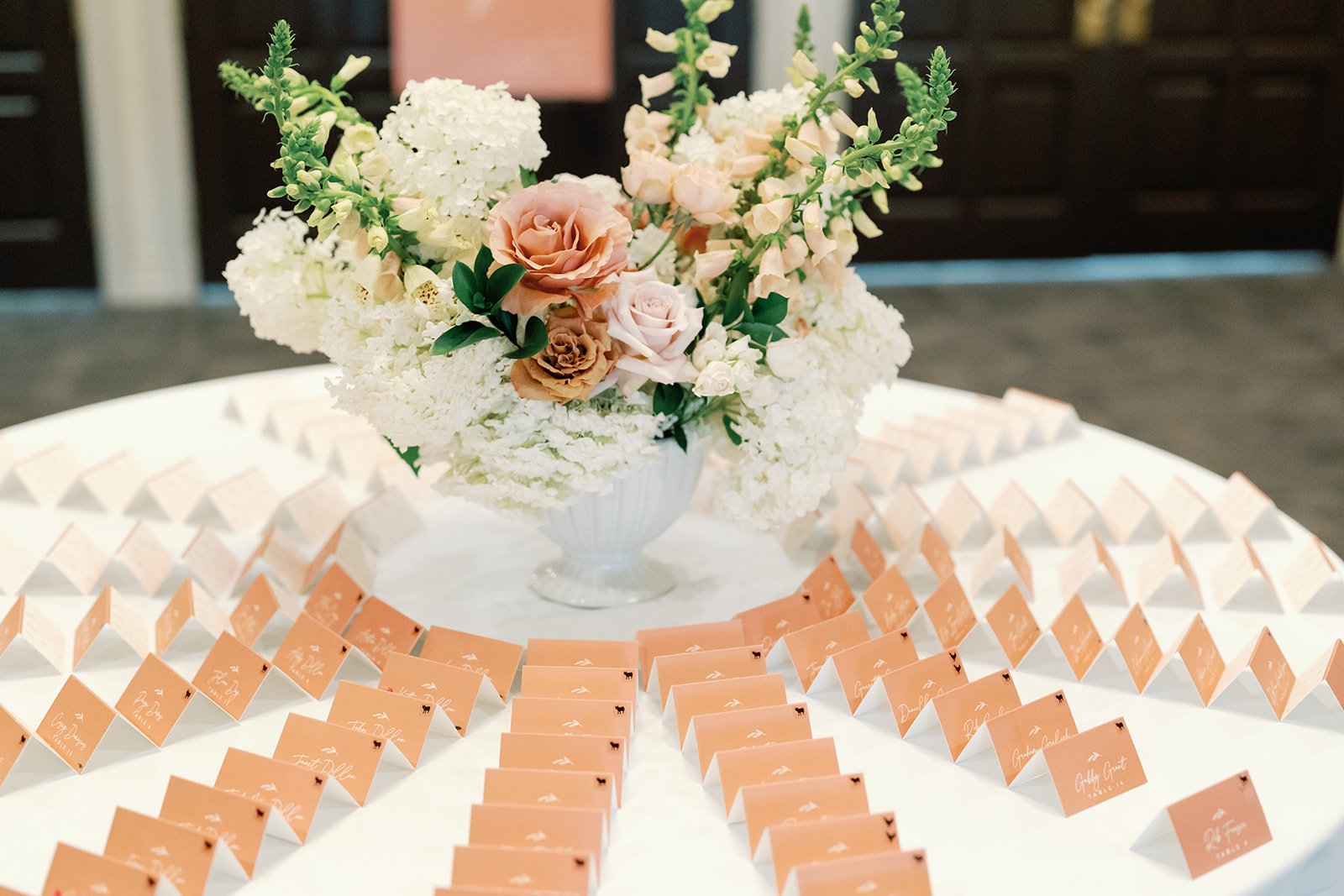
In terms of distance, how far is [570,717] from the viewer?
1180 millimetres

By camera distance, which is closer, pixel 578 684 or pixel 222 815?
pixel 222 815

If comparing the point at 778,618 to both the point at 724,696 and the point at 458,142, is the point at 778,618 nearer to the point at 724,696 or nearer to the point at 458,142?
the point at 724,696

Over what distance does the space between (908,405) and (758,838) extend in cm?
112

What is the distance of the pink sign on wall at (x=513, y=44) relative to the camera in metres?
4.84

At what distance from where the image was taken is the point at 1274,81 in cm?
535

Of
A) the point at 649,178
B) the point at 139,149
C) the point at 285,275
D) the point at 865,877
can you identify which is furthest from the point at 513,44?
the point at 865,877

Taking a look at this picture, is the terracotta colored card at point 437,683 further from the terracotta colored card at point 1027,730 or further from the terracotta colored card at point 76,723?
the terracotta colored card at point 1027,730

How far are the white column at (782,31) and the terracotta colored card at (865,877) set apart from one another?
4.26m

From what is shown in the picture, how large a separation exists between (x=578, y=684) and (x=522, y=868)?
0.28m

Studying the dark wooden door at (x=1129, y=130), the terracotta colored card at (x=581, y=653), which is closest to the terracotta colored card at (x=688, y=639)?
the terracotta colored card at (x=581, y=653)

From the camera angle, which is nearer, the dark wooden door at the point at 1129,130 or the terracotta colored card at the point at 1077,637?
the terracotta colored card at the point at 1077,637

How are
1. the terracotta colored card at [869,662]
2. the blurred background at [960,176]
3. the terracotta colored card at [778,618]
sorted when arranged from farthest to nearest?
the blurred background at [960,176] → the terracotta colored card at [778,618] → the terracotta colored card at [869,662]

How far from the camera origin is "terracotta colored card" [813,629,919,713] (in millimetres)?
1260

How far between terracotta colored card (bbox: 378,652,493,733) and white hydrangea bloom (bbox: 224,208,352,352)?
372 millimetres
